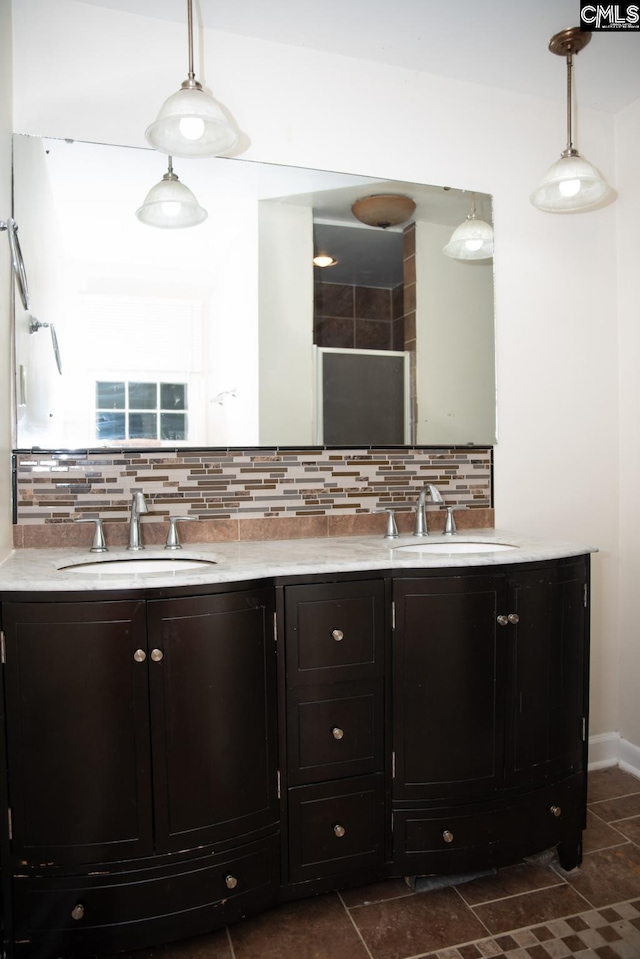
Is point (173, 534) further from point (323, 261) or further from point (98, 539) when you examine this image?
point (323, 261)

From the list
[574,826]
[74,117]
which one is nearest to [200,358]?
[74,117]

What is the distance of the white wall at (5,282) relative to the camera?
169cm

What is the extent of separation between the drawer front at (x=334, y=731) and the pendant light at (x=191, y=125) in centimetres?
151

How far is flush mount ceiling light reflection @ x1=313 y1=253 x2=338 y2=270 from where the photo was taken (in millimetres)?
2107

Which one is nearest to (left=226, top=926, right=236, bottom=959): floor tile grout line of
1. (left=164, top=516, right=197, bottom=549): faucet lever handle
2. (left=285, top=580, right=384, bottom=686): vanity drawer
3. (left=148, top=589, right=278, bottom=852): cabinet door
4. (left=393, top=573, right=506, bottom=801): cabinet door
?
(left=148, top=589, right=278, bottom=852): cabinet door

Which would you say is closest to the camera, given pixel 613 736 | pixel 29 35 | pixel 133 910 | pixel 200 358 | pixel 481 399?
pixel 133 910

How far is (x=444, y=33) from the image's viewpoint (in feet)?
6.59

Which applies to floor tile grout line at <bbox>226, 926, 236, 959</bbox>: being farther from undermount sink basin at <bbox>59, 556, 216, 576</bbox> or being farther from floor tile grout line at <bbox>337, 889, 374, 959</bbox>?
undermount sink basin at <bbox>59, 556, 216, 576</bbox>

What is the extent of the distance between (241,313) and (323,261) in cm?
34

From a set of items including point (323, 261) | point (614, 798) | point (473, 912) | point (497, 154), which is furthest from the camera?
point (497, 154)

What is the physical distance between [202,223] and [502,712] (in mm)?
1715

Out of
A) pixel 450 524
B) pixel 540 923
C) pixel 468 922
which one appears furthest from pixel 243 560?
pixel 540 923

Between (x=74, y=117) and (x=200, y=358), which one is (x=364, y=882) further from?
(x=74, y=117)

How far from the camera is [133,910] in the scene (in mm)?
1423
